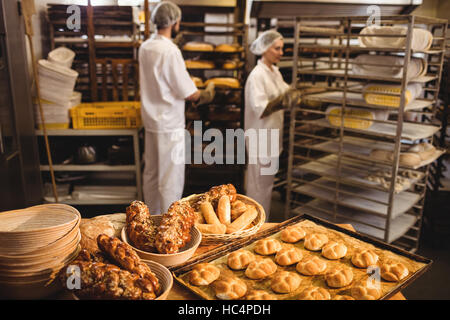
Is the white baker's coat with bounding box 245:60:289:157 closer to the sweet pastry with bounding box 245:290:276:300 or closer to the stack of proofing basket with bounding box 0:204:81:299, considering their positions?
the sweet pastry with bounding box 245:290:276:300

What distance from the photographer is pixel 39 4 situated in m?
3.85

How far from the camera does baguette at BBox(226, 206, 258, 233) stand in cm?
160

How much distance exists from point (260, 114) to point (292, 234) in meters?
1.89

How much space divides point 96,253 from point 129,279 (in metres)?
0.23

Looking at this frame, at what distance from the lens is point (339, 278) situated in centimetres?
137

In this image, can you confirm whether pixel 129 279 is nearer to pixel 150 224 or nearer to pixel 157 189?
pixel 150 224

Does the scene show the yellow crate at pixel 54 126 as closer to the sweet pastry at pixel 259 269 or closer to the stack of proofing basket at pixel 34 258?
the stack of proofing basket at pixel 34 258

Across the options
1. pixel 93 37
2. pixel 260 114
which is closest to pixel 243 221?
pixel 260 114

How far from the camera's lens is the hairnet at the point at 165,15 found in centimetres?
314

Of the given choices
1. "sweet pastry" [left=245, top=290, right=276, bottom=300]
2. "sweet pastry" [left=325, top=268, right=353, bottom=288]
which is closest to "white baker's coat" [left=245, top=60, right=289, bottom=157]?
"sweet pastry" [left=325, top=268, right=353, bottom=288]

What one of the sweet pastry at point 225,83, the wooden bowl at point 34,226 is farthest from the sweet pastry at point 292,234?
the sweet pastry at point 225,83

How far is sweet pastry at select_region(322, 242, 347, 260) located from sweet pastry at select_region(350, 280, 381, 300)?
0.20 metres

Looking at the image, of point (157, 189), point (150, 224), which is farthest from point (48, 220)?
point (157, 189)

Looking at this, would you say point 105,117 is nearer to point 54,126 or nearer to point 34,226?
point 54,126
